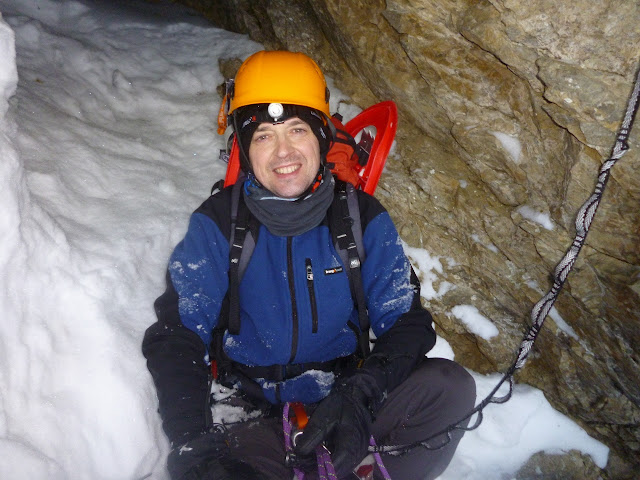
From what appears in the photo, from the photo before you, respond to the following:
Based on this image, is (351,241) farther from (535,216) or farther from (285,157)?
(535,216)

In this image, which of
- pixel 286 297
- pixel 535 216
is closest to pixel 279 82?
pixel 286 297

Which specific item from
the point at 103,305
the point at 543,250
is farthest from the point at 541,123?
the point at 103,305

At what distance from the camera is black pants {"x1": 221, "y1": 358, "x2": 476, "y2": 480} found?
2611 millimetres

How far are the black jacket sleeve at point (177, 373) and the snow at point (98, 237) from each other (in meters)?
0.35

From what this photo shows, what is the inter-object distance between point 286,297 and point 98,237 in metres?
1.43

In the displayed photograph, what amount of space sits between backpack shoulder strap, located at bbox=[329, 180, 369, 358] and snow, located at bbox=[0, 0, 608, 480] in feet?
3.38

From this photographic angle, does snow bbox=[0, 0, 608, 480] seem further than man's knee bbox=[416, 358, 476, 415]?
No

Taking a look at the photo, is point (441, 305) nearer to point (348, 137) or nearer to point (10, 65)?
point (348, 137)

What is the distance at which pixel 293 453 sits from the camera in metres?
2.45

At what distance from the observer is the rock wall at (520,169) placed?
102 inches

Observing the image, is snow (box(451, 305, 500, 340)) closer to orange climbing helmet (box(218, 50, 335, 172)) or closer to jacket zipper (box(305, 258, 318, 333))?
jacket zipper (box(305, 258, 318, 333))

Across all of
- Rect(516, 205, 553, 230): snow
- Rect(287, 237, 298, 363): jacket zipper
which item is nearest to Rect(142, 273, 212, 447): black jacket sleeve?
Rect(287, 237, 298, 363): jacket zipper

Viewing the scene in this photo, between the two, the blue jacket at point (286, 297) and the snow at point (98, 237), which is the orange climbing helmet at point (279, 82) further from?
the snow at point (98, 237)

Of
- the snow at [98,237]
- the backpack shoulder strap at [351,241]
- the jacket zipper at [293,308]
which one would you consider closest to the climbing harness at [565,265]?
the backpack shoulder strap at [351,241]
